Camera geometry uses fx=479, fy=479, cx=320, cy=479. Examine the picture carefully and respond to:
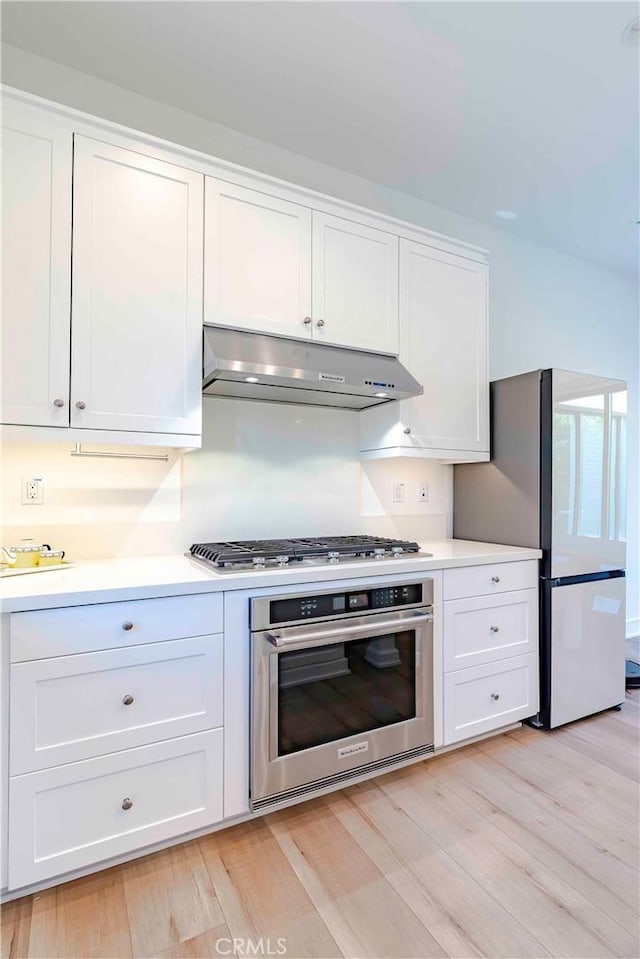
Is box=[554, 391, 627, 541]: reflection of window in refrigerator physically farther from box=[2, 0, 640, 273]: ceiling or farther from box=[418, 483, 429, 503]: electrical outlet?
box=[2, 0, 640, 273]: ceiling

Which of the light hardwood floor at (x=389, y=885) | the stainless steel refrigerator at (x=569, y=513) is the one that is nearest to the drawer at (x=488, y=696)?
the stainless steel refrigerator at (x=569, y=513)

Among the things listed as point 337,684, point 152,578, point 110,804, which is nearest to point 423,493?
point 337,684

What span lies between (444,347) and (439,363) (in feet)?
0.31

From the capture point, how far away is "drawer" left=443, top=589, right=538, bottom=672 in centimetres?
212

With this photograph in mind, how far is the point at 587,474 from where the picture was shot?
7.93 feet

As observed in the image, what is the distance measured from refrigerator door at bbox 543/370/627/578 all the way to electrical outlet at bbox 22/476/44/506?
7.34ft

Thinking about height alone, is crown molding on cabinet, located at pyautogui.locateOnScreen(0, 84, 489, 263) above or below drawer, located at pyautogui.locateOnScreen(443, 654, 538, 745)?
above

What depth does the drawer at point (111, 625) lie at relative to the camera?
1339 mm

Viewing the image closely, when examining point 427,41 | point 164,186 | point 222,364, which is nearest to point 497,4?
point 427,41

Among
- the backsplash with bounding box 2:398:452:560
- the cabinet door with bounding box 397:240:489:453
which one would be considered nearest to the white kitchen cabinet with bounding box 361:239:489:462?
the cabinet door with bounding box 397:240:489:453

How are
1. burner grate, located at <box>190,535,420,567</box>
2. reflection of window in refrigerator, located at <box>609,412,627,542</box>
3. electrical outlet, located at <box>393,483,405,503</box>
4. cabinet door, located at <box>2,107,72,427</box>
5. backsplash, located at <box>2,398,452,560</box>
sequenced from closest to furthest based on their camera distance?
1. cabinet door, located at <box>2,107,72,427</box>
2. burner grate, located at <box>190,535,420,567</box>
3. backsplash, located at <box>2,398,452,560</box>
4. reflection of window in refrigerator, located at <box>609,412,627,542</box>
5. electrical outlet, located at <box>393,483,405,503</box>

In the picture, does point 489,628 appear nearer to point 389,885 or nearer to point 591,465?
point 591,465

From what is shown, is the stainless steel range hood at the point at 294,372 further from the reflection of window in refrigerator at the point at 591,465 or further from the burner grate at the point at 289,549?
the reflection of window in refrigerator at the point at 591,465

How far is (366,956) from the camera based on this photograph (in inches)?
48.5
